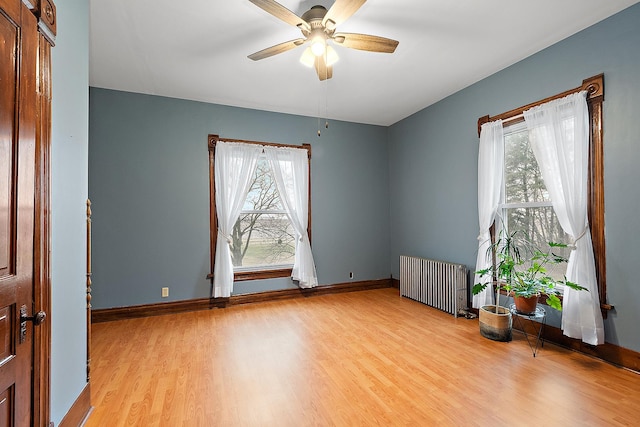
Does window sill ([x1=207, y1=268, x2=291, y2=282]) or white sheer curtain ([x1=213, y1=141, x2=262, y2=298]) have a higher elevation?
white sheer curtain ([x1=213, y1=141, x2=262, y2=298])

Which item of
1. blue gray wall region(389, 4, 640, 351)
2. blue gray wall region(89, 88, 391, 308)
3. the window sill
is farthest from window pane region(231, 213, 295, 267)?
blue gray wall region(389, 4, 640, 351)

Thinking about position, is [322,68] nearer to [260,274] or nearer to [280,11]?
[280,11]

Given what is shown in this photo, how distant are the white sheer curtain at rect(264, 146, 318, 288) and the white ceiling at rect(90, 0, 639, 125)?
0.81 metres

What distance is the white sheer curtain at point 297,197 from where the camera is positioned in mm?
4602

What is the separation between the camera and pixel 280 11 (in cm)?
203

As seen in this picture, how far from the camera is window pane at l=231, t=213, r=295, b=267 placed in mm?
4505

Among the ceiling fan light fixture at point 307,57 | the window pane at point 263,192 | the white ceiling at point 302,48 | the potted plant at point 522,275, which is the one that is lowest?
the potted plant at point 522,275

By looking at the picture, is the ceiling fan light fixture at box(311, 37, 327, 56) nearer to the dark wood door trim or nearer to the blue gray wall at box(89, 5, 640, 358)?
the dark wood door trim

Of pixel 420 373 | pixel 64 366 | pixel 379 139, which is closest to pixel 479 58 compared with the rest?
pixel 379 139

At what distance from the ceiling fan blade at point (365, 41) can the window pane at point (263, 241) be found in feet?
9.25

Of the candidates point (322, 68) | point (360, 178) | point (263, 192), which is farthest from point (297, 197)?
point (322, 68)

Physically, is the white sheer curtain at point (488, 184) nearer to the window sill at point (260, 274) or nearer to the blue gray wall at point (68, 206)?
the window sill at point (260, 274)

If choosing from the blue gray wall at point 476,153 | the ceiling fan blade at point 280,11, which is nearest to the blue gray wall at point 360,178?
the blue gray wall at point 476,153

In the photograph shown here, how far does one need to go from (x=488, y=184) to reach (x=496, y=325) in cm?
158
